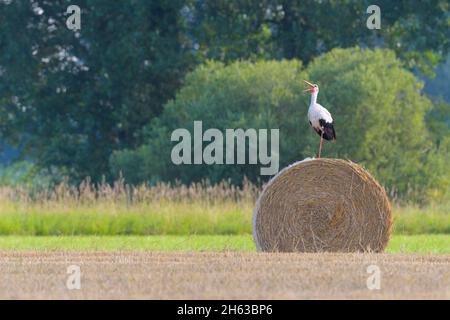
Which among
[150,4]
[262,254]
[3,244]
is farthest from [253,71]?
[262,254]

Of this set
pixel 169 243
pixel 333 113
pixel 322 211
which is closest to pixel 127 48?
pixel 333 113

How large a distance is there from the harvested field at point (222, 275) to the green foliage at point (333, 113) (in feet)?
53.2

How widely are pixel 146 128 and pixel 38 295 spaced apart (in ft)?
81.2

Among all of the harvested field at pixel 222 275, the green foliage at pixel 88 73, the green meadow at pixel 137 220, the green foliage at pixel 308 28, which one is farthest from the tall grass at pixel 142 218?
the green foliage at pixel 308 28

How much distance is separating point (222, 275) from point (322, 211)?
5207 millimetres

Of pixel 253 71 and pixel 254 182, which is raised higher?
pixel 253 71

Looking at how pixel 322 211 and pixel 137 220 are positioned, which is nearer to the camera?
pixel 322 211

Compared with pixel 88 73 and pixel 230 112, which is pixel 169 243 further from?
pixel 88 73

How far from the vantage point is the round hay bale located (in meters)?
18.4

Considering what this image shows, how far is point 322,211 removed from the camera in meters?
18.8

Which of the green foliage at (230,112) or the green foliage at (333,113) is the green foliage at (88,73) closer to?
the green foliage at (230,112)

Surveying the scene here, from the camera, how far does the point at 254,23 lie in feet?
136
